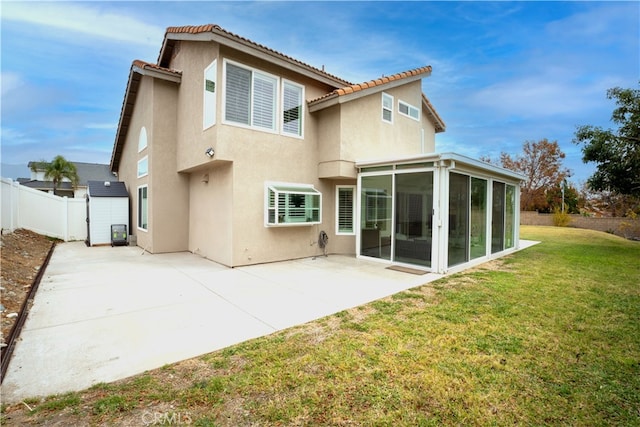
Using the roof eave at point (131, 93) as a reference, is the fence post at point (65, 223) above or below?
below

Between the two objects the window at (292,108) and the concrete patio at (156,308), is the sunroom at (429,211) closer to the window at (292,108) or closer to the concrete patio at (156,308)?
the concrete patio at (156,308)

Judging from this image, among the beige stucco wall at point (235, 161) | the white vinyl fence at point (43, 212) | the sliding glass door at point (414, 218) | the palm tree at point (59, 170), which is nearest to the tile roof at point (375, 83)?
the beige stucco wall at point (235, 161)

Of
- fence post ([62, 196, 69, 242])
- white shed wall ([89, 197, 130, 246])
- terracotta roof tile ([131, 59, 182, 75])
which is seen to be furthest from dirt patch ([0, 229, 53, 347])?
terracotta roof tile ([131, 59, 182, 75])

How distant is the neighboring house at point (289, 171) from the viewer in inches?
350

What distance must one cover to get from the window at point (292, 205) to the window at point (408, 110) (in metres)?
5.61

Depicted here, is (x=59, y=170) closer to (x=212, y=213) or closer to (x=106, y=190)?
(x=106, y=190)

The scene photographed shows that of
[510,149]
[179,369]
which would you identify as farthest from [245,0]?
[510,149]

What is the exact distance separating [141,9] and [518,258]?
1545 cm

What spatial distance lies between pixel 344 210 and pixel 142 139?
9.34m

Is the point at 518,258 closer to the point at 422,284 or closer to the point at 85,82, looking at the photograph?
the point at 422,284

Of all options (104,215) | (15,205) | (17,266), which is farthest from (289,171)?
(15,205)

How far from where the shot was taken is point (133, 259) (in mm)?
10422

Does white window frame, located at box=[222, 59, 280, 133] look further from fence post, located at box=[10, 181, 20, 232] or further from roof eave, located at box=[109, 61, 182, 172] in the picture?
fence post, located at box=[10, 181, 20, 232]

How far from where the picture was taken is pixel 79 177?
110 ft
